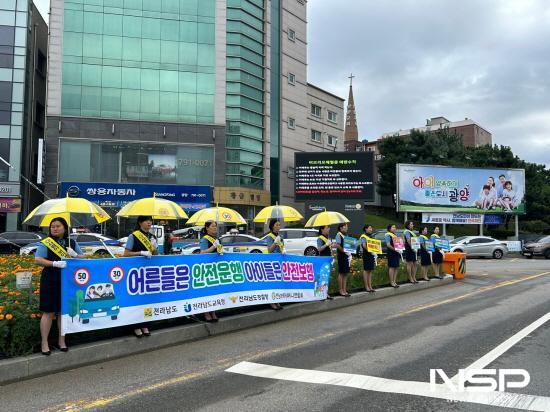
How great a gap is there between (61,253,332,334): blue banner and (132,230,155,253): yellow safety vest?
26 centimetres

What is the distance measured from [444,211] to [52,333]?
38.6 meters

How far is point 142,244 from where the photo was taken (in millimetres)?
7727

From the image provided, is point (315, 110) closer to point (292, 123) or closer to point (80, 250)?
point (292, 123)

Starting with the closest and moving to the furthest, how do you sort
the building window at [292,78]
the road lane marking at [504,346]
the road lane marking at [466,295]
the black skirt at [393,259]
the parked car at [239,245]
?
the road lane marking at [504,346] < the road lane marking at [466,295] < the black skirt at [393,259] < the parked car at [239,245] < the building window at [292,78]

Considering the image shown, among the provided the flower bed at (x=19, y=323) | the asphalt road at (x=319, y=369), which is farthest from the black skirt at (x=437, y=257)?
the flower bed at (x=19, y=323)

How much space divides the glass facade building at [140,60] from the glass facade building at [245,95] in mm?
1861

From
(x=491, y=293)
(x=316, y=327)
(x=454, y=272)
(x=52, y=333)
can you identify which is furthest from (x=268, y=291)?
(x=454, y=272)

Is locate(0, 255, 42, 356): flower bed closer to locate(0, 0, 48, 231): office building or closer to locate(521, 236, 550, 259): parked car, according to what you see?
locate(0, 0, 48, 231): office building

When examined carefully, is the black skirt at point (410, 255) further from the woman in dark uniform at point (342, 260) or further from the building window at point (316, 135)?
the building window at point (316, 135)

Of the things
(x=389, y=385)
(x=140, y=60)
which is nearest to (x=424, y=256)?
(x=389, y=385)

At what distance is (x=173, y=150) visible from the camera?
3844 centimetres

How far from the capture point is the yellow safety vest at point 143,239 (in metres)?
7.70

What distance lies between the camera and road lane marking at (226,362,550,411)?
4.89 m

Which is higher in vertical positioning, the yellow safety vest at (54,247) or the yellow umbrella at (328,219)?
the yellow umbrella at (328,219)
